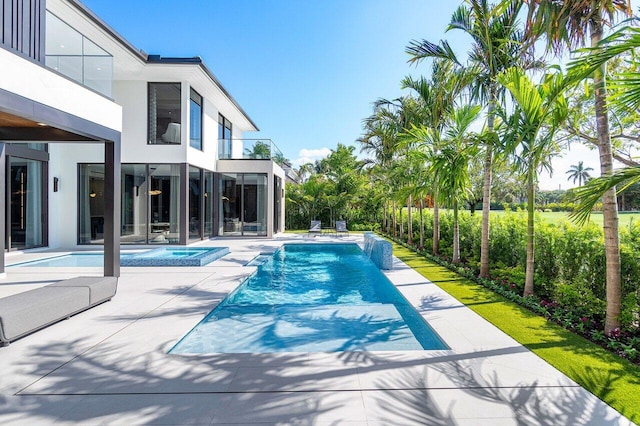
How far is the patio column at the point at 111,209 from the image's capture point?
302 inches

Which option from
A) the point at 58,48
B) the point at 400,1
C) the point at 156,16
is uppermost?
the point at 156,16

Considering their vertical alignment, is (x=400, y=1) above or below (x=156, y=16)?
below

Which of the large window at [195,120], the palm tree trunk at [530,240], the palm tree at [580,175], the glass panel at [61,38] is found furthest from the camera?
the large window at [195,120]

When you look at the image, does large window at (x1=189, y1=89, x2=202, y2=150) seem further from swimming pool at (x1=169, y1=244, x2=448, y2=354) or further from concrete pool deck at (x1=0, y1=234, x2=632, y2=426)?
concrete pool deck at (x1=0, y1=234, x2=632, y2=426)

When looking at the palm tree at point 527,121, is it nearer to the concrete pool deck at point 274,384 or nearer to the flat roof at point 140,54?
the concrete pool deck at point 274,384

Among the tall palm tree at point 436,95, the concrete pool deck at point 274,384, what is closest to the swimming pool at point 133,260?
the concrete pool deck at point 274,384

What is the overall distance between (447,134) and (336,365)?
25.8 feet

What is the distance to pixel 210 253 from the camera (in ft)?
36.8

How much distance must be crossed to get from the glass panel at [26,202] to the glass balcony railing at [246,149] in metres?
7.45

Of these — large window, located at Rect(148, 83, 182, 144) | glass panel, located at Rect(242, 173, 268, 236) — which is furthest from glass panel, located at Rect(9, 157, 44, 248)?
glass panel, located at Rect(242, 173, 268, 236)

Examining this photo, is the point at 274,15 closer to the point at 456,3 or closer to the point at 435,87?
the point at 435,87

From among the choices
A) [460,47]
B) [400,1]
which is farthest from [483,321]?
[400,1]

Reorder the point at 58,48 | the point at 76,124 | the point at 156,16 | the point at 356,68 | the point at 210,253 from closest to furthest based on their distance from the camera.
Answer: the point at 76,124 → the point at 58,48 → the point at 210,253 → the point at 156,16 → the point at 356,68

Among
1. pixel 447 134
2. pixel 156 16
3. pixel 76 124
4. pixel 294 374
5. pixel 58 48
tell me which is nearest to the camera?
pixel 294 374
